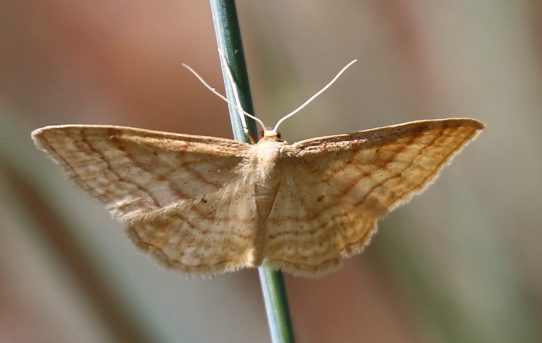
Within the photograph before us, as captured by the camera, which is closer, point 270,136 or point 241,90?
point 241,90

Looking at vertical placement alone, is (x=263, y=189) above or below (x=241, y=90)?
below

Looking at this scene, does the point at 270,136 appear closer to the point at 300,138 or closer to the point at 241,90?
the point at 241,90

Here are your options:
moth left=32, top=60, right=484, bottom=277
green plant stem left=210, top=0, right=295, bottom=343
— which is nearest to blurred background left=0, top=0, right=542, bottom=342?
moth left=32, top=60, right=484, bottom=277

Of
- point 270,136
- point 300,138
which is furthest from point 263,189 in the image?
point 300,138

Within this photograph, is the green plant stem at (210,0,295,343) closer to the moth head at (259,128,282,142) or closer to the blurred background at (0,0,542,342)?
the moth head at (259,128,282,142)

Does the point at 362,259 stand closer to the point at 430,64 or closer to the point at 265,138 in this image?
the point at 430,64

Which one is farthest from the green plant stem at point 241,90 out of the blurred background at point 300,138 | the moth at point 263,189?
the blurred background at point 300,138

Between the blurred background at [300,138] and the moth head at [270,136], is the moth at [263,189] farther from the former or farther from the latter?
the blurred background at [300,138]
